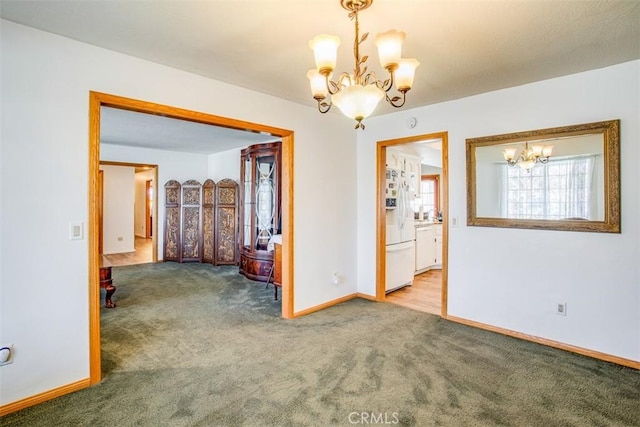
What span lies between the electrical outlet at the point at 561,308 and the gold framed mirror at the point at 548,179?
0.68m

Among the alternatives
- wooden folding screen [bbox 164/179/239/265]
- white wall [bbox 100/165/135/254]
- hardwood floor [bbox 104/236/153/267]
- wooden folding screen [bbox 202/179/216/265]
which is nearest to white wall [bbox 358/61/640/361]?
wooden folding screen [bbox 164/179/239/265]

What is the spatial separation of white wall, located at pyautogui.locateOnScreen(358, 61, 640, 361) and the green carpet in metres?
0.26

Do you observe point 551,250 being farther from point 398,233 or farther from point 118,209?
point 118,209

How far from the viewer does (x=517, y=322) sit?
10.2 ft

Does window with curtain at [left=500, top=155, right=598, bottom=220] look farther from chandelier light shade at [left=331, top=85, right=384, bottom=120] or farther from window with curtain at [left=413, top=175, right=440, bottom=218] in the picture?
window with curtain at [left=413, top=175, right=440, bottom=218]

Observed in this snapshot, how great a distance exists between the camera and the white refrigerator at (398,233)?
4.54 meters

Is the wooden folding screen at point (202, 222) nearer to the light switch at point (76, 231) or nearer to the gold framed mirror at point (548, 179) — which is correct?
the light switch at point (76, 231)

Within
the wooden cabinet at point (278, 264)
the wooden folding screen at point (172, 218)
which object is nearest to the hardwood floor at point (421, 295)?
the wooden cabinet at point (278, 264)

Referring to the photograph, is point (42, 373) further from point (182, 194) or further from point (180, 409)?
point (182, 194)

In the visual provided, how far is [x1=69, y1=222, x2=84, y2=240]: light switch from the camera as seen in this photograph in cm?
218

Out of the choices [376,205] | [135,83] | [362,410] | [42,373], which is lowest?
[362,410]

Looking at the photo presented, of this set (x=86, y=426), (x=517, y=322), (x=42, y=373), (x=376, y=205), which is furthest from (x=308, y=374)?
(x=376, y=205)

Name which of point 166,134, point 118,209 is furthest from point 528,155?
point 118,209

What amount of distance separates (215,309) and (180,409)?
6.24ft
